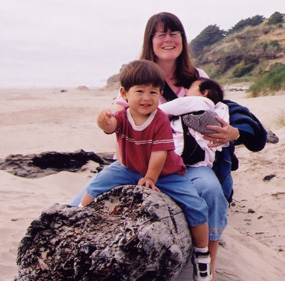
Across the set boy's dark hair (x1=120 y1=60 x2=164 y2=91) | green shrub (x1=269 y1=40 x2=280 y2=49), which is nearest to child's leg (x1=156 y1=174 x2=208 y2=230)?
boy's dark hair (x1=120 y1=60 x2=164 y2=91)

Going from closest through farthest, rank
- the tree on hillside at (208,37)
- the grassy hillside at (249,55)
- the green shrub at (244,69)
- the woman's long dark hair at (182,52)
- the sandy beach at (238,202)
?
the sandy beach at (238,202) → the woman's long dark hair at (182,52) → the grassy hillside at (249,55) → the green shrub at (244,69) → the tree on hillside at (208,37)

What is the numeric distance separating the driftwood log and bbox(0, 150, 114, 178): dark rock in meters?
3.41

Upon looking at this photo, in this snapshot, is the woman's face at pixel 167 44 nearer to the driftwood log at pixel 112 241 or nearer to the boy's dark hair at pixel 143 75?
the boy's dark hair at pixel 143 75

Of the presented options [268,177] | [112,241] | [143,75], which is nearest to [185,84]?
[143,75]

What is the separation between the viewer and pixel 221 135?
3.04 meters

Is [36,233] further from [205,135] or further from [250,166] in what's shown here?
[250,166]

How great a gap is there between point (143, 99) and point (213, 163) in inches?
40.1

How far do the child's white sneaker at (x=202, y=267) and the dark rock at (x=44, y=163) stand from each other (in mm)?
3593

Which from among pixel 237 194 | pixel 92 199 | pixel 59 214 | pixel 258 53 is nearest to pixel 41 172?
pixel 237 194

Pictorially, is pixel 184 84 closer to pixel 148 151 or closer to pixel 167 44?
pixel 167 44

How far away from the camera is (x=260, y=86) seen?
13.4 m

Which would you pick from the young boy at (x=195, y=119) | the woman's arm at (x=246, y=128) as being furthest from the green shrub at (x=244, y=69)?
the young boy at (x=195, y=119)

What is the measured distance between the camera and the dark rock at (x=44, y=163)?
5.73m

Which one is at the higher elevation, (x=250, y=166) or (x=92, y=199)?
(x=92, y=199)
